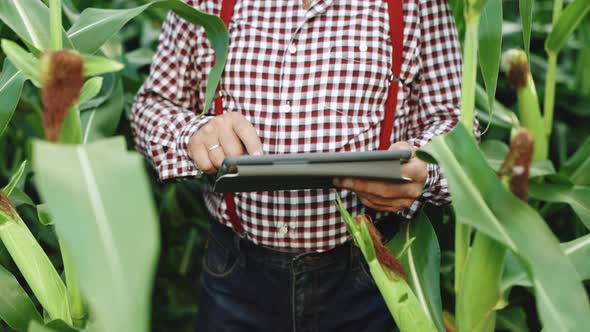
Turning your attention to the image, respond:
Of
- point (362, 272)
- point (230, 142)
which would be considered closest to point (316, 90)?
point (230, 142)

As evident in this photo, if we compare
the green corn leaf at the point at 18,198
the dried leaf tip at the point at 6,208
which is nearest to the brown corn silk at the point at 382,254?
the dried leaf tip at the point at 6,208

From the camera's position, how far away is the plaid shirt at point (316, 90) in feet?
2.56

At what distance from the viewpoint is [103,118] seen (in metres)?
0.91

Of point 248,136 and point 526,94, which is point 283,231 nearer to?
point 248,136

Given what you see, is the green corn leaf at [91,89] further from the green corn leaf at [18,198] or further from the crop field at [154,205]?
the green corn leaf at [18,198]

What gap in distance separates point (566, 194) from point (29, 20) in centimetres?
66

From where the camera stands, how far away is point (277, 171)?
22.7 inches

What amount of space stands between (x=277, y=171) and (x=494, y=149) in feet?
1.56

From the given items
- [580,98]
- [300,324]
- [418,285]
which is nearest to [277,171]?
[418,285]

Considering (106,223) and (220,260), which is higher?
(106,223)

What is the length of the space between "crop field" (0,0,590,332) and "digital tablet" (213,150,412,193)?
43 millimetres

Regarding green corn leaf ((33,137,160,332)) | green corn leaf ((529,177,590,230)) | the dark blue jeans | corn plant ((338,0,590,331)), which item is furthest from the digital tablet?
green corn leaf ((529,177,590,230))

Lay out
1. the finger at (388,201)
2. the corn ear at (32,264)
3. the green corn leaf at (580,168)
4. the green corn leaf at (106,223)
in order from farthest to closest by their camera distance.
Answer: the green corn leaf at (580,168) < the finger at (388,201) < the corn ear at (32,264) < the green corn leaf at (106,223)

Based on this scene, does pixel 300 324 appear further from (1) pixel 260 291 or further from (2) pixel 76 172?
(2) pixel 76 172
